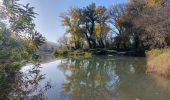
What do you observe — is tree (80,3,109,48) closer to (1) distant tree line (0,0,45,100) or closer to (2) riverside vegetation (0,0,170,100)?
(2) riverside vegetation (0,0,170,100)

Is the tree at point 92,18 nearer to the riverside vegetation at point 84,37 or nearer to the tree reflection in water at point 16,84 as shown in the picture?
the riverside vegetation at point 84,37

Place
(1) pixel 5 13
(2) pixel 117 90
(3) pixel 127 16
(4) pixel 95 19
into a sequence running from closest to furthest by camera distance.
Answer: (1) pixel 5 13, (2) pixel 117 90, (3) pixel 127 16, (4) pixel 95 19

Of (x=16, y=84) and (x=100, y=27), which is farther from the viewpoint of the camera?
(x=100, y=27)

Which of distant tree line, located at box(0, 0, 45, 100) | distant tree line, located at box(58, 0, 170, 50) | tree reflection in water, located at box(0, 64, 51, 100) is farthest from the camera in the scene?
distant tree line, located at box(58, 0, 170, 50)

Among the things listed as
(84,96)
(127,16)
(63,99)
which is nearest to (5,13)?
(63,99)

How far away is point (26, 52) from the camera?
496 centimetres

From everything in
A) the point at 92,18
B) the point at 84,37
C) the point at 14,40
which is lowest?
the point at 14,40

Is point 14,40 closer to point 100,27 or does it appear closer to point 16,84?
point 16,84

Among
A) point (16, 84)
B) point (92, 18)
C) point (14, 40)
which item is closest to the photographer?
point (14, 40)

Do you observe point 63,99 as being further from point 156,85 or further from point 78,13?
point 78,13

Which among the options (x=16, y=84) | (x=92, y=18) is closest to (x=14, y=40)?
(x=16, y=84)

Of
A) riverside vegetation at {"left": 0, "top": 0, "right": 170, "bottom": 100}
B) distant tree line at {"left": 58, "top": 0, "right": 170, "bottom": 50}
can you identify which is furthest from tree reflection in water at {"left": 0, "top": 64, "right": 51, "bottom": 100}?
distant tree line at {"left": 58, "top": 0, "right": 170, "bottom": 50}

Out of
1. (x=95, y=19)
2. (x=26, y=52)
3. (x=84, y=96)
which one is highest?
(x=95, y=19)

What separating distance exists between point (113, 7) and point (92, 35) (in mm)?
6134
